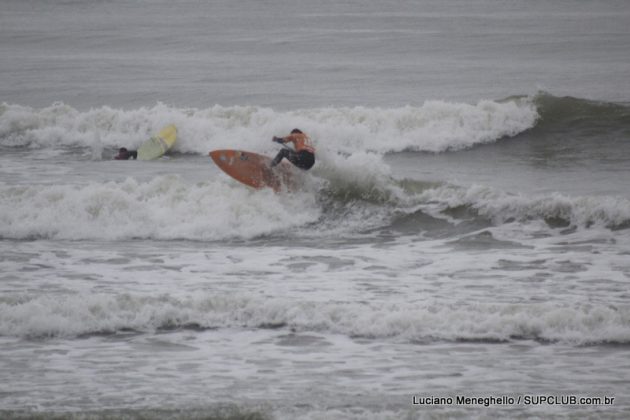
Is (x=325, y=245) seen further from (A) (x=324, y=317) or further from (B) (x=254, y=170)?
(A) (x=324, y=317)

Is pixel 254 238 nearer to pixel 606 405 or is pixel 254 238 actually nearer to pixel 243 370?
pixel 243 370

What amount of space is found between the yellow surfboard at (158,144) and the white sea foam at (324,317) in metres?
11.2

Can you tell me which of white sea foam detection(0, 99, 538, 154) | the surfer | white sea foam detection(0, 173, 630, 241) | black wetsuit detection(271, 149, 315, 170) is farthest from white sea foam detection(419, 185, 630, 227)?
the surfer

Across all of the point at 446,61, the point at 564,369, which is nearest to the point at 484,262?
the point at 564,369

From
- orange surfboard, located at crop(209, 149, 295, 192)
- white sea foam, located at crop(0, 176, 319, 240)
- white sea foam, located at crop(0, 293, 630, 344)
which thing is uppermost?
orange surfboard, located at crop(209, 149, 295, 192)

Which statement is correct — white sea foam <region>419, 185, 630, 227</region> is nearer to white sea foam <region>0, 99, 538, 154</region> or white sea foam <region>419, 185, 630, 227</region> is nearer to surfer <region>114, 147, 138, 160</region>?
white sea foam <region>0, 99, 538, 154</region>

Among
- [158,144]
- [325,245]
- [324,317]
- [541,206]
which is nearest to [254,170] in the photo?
[325,245]

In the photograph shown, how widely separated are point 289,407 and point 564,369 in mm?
2676

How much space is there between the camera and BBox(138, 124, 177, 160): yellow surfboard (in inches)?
833

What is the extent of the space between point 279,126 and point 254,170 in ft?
18.9

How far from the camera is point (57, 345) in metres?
9.18

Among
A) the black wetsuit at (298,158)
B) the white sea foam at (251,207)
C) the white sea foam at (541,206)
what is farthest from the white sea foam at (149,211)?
the white sea foam at (541,206)

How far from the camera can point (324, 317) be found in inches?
382

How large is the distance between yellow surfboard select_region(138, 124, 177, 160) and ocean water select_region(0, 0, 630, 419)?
366mm
